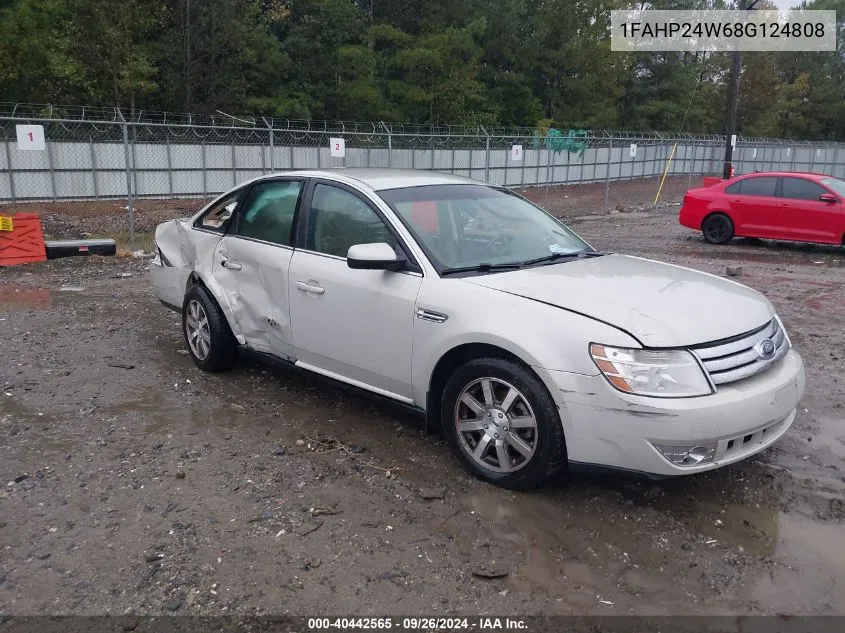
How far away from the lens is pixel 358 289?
4.40 metres

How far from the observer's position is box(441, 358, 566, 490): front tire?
142 inches

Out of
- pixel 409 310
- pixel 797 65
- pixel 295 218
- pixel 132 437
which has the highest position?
pixel 797 65

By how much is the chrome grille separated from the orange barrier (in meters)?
10.6

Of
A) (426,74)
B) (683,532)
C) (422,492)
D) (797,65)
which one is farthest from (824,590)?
(797,65)

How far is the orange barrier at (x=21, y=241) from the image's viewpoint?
11.0m

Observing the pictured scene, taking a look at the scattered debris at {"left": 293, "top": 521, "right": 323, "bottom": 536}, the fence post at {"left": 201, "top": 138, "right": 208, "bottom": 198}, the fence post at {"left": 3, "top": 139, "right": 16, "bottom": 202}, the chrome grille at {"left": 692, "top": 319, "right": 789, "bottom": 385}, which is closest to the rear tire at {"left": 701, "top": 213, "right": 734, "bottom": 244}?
the chrome grille at {"left": 692, "top": 319, "right": 789, "bottom": 385}

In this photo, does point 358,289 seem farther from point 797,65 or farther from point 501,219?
point 797,65

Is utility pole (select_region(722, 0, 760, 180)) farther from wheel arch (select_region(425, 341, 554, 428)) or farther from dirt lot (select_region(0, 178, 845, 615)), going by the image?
wheel arch (select_region(425, 341, 554, 428))

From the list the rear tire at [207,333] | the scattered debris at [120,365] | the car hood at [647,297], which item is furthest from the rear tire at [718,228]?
the scattered debris at [120,365]

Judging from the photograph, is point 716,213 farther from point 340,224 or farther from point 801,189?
point 340,224

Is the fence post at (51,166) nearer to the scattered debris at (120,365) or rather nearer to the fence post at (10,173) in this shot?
the fence post at (10,173)

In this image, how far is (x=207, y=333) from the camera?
18.9ft

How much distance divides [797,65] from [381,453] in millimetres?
82487

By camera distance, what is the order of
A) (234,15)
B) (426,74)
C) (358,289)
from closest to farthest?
1. (358,289)
2. (234,15)
3. (426,74)
